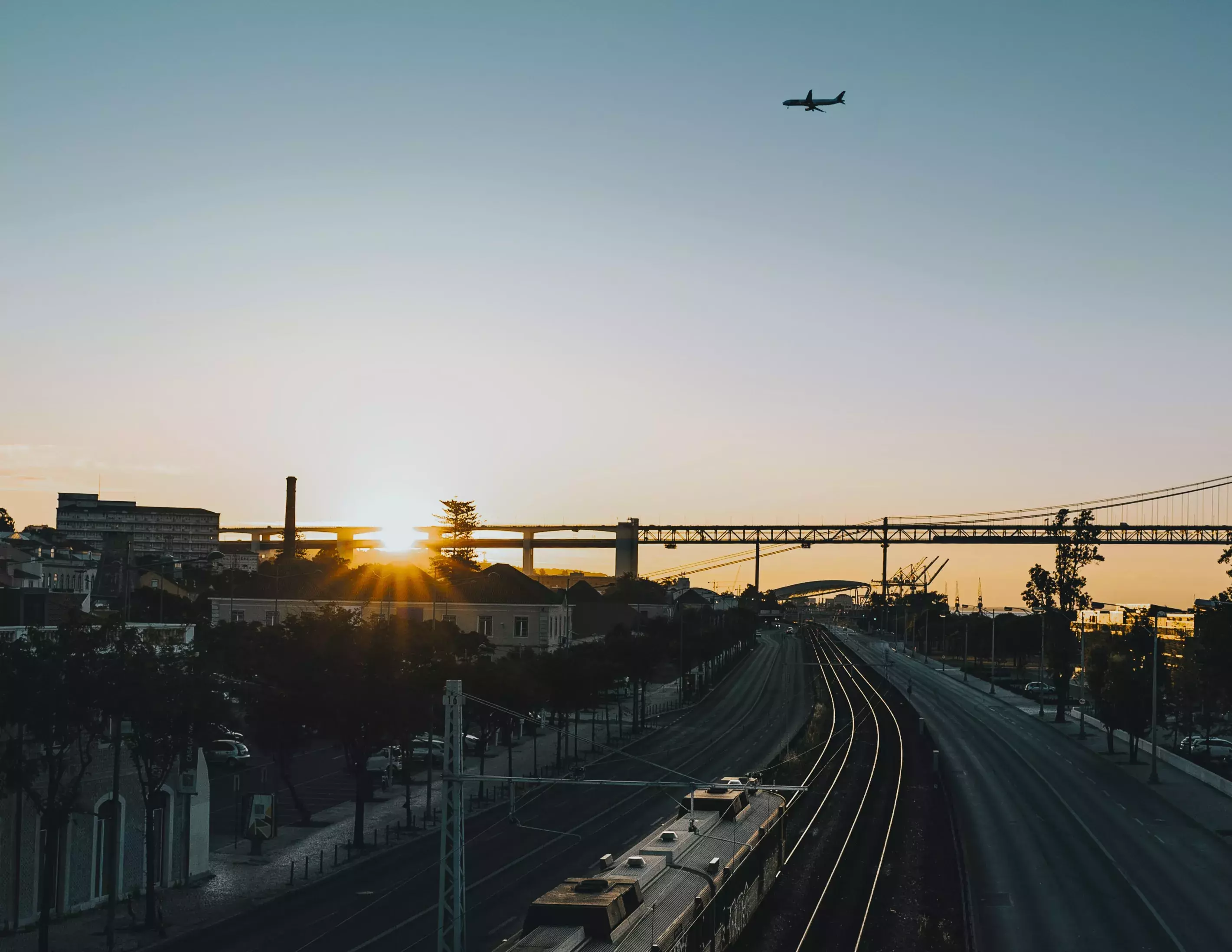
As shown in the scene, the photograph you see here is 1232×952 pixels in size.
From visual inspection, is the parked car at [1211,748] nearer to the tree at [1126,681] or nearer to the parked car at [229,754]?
the tree at [1126,681]

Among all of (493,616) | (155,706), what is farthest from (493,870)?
(493,616)

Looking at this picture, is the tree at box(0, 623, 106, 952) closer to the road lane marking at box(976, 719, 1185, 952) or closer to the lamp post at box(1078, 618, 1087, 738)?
the road lane marking at box(976, 719, 1185, 952)

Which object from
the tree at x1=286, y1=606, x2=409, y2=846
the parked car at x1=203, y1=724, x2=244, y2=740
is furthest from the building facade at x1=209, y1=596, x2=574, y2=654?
the tree at x1=286, y1=606, x2=409, y2=846

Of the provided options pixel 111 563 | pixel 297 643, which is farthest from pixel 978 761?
pixel 111 563

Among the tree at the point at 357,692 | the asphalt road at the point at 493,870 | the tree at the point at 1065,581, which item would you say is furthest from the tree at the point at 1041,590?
the tree at the point at 357,692

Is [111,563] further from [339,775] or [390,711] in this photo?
[390,711]

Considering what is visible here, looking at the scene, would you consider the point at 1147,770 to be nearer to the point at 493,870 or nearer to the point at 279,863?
the point at 493,870
